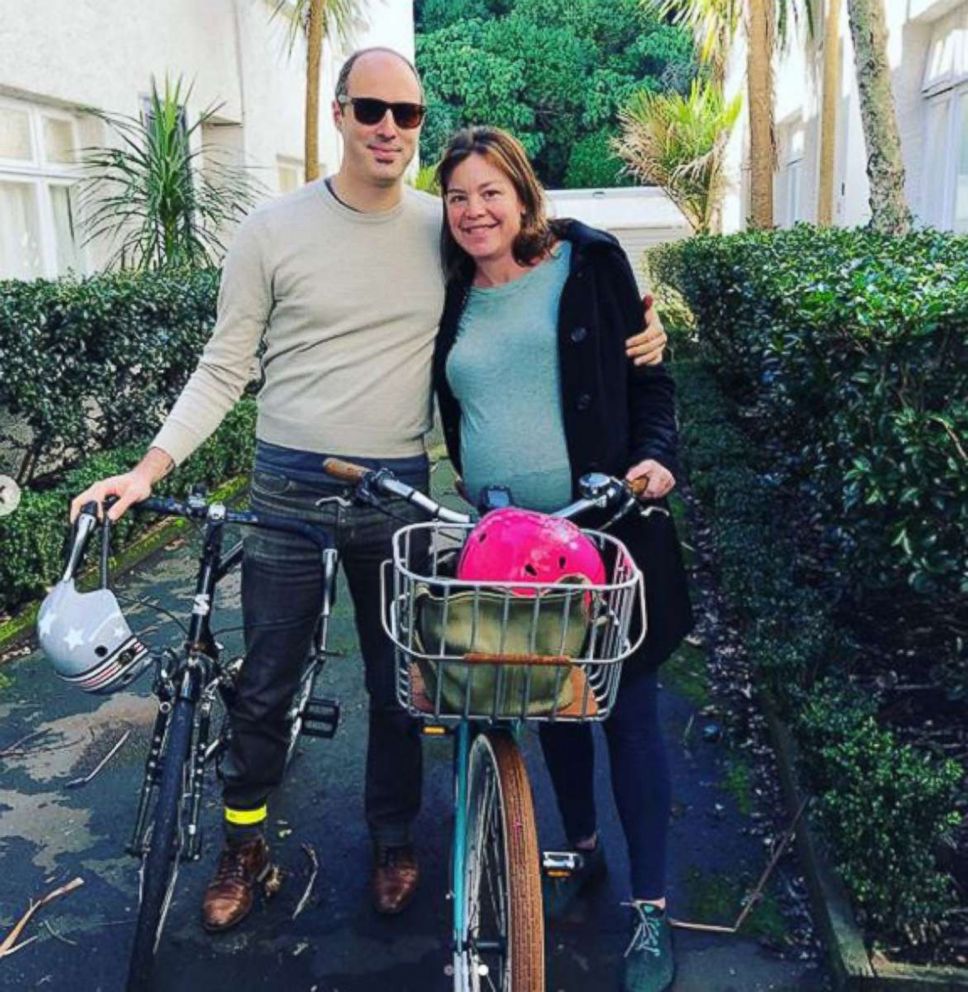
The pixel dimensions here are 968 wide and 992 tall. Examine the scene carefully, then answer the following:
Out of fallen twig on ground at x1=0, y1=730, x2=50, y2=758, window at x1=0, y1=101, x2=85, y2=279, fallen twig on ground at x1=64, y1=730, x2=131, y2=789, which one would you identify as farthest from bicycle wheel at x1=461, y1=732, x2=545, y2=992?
window at x1=0, y1=101, x2=85, y2=279

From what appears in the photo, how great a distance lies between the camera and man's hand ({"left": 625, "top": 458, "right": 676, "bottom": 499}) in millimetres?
2309

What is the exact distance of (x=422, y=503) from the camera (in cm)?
222

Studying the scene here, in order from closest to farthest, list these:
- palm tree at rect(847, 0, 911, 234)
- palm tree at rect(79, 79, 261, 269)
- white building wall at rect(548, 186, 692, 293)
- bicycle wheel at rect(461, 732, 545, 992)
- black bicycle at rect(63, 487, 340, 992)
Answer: bicycle wheel at rect(461, 732, 545, 992) < black bicycle at rect(63, 487, 340, 992) < palm tree at rect(847, 0, 911, 234) < palm tree at rect(79, 79, 261, 269) < white building wall at rect(548, 186, 692, 293)

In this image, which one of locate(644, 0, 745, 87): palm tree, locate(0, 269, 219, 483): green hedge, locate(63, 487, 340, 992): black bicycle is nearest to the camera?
locate(63, 487, 340, 992): black bicycle

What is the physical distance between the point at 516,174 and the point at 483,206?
0.11 metres

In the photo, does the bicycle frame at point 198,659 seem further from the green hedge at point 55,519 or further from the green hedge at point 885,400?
the green hedge at point 55,519

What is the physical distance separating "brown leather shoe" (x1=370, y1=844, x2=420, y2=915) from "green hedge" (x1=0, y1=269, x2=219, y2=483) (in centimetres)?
332

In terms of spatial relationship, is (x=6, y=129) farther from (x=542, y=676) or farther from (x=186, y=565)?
(x=542, y=676)

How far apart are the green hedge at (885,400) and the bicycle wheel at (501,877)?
1.27 m

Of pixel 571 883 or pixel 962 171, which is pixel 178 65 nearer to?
pixel 962 171

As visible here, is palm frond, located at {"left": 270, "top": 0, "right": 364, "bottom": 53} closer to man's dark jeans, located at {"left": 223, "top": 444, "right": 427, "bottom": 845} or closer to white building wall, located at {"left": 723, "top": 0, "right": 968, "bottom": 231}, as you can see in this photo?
white building wall, located at {"left": 723, "top": 0, "right": 968, "bottom": 231}

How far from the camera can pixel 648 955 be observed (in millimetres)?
2553

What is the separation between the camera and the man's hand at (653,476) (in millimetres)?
2309

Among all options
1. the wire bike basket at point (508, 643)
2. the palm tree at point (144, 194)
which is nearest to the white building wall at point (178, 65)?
the palm tree at point (144, 194)
